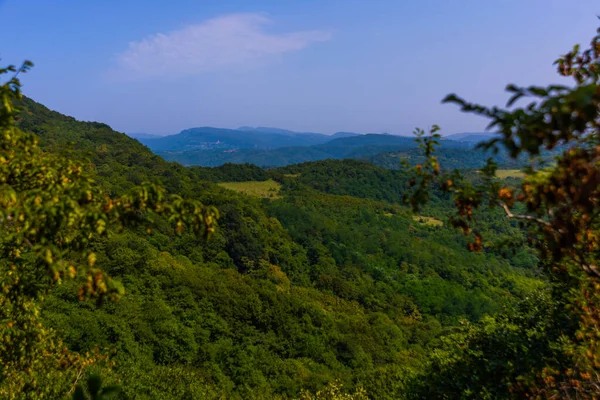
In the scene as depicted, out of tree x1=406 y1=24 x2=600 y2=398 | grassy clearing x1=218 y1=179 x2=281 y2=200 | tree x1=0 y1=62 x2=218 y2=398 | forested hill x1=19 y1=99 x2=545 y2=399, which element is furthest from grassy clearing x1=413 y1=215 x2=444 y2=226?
tree x1=0 y1=62 x2=218 y2=398

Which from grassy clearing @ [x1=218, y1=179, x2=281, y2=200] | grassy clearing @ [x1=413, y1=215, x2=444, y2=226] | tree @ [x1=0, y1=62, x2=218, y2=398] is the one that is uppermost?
tree @ [x1=0, y1=62, x2=218, y2=398]

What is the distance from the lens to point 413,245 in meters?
74.9

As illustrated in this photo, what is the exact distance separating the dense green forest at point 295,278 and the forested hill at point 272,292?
24 cm

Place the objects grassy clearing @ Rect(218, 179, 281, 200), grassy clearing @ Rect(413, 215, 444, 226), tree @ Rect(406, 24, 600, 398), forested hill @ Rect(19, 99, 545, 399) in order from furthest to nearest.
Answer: grassy clearing @ Rect(218, 179, 281, 200) < grassy clearing @ Rect(413, 215, 444, 226) < forested hill @ Rect(19, 99, 545, 399) < tree @ Rect(406, 24, 600, 398)

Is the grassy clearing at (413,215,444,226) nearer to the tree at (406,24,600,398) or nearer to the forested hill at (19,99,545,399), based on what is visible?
the forested hill at (19,99,545,399)

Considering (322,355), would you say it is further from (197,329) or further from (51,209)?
(51,209)

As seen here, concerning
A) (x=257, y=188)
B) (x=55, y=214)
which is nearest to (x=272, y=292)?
(x=55, y=214)

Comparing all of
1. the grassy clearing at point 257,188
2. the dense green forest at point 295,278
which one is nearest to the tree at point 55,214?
the dense green forest at point 295,278

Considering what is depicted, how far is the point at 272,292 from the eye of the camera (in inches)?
1638

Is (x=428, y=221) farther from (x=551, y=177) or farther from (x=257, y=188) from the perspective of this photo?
(x=551, y=177)

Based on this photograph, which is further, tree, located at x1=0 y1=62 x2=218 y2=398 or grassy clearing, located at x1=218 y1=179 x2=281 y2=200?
grassy clearing, located at x1=218 y1=179 x2=281 y2=200

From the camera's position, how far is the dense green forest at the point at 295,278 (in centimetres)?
370

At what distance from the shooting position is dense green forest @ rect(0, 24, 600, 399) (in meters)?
3.70

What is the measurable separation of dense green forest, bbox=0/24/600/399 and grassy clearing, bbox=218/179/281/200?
4.14ft
